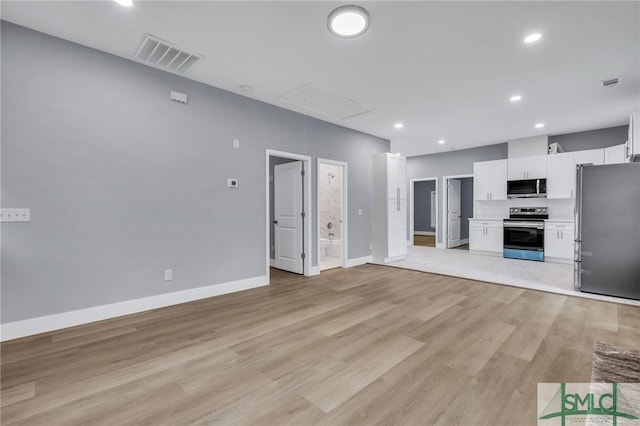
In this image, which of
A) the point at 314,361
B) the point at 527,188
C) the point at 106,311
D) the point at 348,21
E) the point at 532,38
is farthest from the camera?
the point at 527,188

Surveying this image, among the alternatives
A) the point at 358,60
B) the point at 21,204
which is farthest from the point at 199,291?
the point at 358,60

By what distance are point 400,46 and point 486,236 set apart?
5.86 meters

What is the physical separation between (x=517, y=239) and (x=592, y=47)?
4.57 m

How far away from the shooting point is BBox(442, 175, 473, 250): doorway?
28.6 feet

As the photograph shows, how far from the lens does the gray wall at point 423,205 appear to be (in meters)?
12.5

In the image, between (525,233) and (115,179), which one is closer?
(115,179)

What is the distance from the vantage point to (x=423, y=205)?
12664 millimetres

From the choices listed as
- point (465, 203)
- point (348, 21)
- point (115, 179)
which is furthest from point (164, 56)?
point (465, 203)

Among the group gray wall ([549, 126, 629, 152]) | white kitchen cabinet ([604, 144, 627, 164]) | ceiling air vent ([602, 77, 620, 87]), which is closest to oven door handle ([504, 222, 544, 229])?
white kitchen cabinet ([604, 144, 627, 164])

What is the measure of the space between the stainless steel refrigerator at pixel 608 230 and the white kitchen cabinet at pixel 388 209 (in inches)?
119

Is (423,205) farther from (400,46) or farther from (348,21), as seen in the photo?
(348,21)

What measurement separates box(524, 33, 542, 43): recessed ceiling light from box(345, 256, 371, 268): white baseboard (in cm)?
436

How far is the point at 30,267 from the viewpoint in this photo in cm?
273

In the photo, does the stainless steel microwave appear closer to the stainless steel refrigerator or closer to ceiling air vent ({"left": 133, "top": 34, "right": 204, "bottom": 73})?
the stainless steel refrigerator
